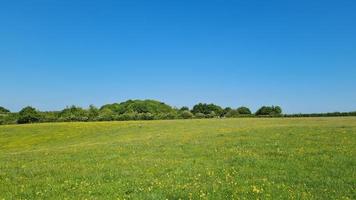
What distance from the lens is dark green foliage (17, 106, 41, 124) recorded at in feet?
350

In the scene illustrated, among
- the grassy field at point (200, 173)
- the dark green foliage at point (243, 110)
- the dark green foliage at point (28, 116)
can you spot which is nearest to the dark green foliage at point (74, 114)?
the dark green foliage at point (28, 116)

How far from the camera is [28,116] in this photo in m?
107

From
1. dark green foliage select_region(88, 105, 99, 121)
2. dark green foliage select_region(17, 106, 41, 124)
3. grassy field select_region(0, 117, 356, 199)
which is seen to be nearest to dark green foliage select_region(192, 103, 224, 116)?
dark green foliage select_region(88, 105, 99, 121)

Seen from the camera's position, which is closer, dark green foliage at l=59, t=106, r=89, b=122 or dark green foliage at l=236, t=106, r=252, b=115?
dark green foliage at l=59, t=106, r=89, b=122

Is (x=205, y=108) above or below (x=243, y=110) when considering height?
above

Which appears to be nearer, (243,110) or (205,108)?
(243,110)

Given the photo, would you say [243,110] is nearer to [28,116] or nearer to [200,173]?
[28,116]

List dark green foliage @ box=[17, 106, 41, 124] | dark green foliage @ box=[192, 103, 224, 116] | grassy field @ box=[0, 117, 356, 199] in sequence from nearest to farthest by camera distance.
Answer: grassy field @ box=[0, 117, 356, 199], dark green foliage @ box=[17, 106, 41, 124], dark green foliage @ box=[192, 103, 224, 116]

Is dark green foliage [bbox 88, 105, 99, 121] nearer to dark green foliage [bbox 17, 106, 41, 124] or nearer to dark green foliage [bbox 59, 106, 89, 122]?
dark green foliage [bbox 59, 106, 89, 122]

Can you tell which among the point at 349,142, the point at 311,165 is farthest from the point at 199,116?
the point at 311,165

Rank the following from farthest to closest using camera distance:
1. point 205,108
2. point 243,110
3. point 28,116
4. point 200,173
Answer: point 205,108 → point 243,110 → point 28,116 → point 200,173

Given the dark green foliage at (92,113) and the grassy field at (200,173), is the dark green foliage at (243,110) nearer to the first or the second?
the dark green foliage at (92,113)

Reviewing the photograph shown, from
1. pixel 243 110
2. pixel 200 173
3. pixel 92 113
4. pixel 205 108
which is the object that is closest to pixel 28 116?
pixel 92 113

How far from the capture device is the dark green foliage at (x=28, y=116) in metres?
107
